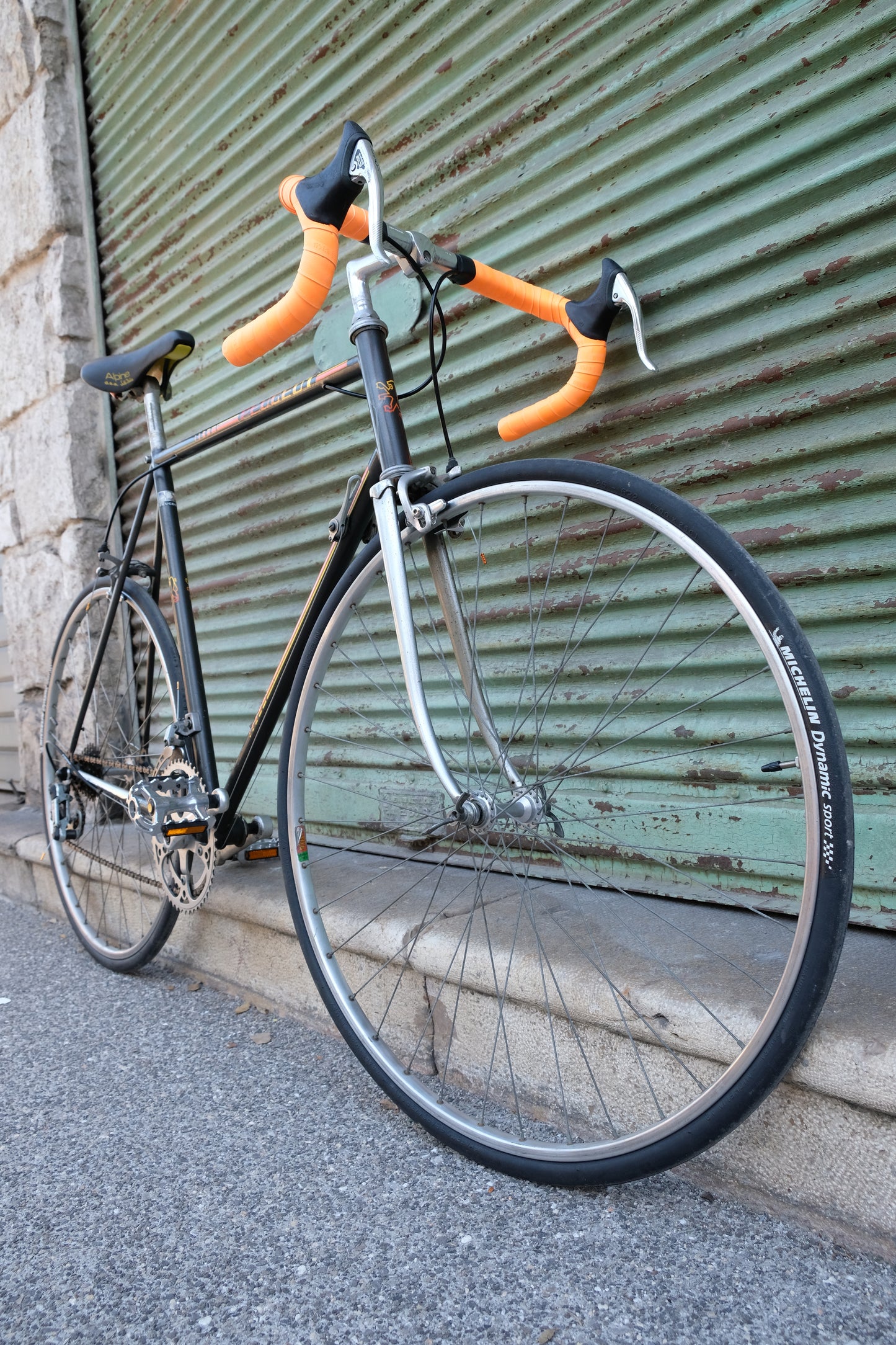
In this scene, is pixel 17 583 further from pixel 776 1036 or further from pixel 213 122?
pixel 776 1036

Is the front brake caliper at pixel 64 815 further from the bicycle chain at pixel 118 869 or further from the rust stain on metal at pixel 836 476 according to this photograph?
the rust stain on metal at pixel 836 476

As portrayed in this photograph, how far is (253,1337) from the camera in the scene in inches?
45.2

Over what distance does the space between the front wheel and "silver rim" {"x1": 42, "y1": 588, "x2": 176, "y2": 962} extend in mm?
651

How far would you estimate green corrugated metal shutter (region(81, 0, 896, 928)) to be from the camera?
1.55m

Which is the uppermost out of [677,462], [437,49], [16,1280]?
[437,49]

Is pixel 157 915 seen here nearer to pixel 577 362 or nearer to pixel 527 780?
pixel 527 780

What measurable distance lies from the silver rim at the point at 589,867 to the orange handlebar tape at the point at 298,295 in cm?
39

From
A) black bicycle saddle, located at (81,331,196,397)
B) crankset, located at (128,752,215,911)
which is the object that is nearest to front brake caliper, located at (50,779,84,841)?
crankset, located at (128,752,215,911)

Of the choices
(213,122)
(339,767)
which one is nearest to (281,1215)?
(339,767)

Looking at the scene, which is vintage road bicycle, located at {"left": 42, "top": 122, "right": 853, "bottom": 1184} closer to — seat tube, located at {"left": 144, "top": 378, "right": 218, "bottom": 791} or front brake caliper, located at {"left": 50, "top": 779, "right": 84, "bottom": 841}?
seat tube, located at {"left": 144, "top": 378, "right": 218, "bottom": 791}

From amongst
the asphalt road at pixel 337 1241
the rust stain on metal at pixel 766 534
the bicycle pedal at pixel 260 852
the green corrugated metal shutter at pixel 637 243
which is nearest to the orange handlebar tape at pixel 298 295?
the green corrugated metal shutter at pixel 637 243

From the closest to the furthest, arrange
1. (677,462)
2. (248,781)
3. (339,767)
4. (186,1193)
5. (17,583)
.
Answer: (186,1193)
(677,462)
(248,781)
(339,767)
(17,583)

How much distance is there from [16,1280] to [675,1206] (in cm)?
97

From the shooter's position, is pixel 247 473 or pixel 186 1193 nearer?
pixel 186 1193
